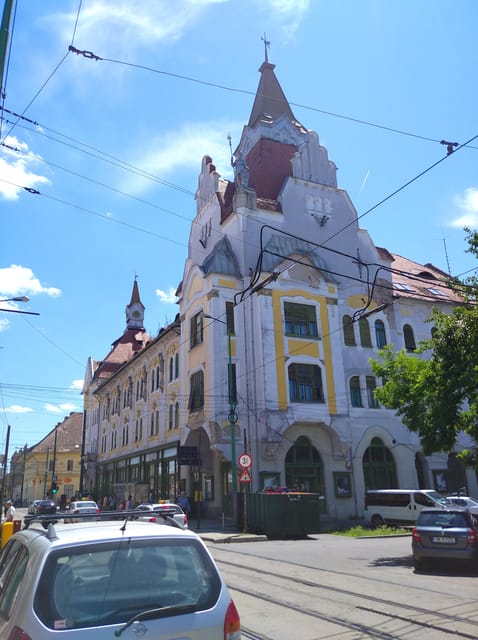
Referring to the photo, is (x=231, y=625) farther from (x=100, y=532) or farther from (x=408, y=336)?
(x=408, y=336)

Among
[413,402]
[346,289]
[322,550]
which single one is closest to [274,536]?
[322,550]

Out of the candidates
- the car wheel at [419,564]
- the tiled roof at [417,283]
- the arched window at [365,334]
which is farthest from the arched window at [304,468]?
the car wheel at [419,564]

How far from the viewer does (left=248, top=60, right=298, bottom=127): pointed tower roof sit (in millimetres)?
37719

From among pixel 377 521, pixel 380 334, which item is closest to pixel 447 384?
pixel 377 521

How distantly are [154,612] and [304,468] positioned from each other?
26605mm

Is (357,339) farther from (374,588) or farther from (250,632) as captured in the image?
(250,632)

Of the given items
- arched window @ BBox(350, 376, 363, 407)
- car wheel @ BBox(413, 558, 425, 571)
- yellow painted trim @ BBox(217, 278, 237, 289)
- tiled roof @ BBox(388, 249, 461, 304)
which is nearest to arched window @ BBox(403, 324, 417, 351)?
tiled roof @ BBox(388, 249, 461, 304)

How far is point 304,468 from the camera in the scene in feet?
94.5

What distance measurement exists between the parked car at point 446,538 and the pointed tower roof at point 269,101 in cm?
3115

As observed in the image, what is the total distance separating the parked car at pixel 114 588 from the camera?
314 centimetres

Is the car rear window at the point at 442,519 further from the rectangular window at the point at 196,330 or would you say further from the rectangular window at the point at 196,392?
the rectangular window at the point at 196,330

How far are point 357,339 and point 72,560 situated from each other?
3070cm

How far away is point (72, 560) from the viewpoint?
3377 mm

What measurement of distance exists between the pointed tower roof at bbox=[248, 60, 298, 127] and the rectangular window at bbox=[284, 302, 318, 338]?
14751mm
